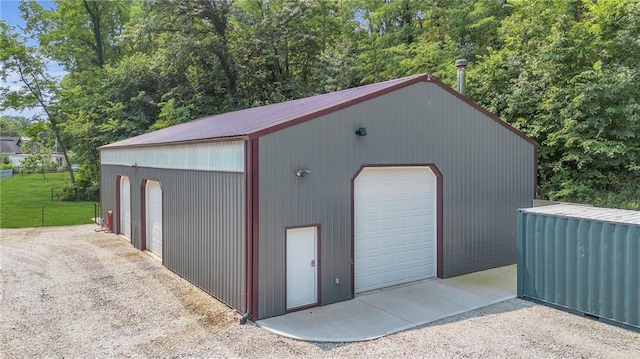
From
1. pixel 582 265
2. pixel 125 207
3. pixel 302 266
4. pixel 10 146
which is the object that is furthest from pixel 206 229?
pixel 10 146

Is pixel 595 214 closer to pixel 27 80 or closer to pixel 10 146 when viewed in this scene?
pixel 27 80

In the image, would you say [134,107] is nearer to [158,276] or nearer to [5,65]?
[5,65]

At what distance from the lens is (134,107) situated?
2520 cm

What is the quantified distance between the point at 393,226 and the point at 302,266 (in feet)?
8.24

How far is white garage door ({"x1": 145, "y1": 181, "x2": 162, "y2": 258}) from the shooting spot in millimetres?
11905

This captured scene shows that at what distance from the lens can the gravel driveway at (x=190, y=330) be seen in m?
6.02

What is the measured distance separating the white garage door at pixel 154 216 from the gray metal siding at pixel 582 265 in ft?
30.5

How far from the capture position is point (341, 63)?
2352cm

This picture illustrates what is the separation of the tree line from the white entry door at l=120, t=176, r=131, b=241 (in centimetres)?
841

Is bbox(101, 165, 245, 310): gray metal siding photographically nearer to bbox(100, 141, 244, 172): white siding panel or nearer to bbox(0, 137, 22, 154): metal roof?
bbox(100, 141, 244, 172): white siding panel

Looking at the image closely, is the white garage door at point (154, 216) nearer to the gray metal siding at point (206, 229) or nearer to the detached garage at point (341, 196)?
the detached garage at point (341, 196)

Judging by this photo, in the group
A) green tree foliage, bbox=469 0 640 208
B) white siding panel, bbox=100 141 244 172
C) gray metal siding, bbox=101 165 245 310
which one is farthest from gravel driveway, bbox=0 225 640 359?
green tree foliage, bbox=469 0 640 208

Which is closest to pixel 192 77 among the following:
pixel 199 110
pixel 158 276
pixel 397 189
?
pixel 199 110

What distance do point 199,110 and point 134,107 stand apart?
4.18 m
